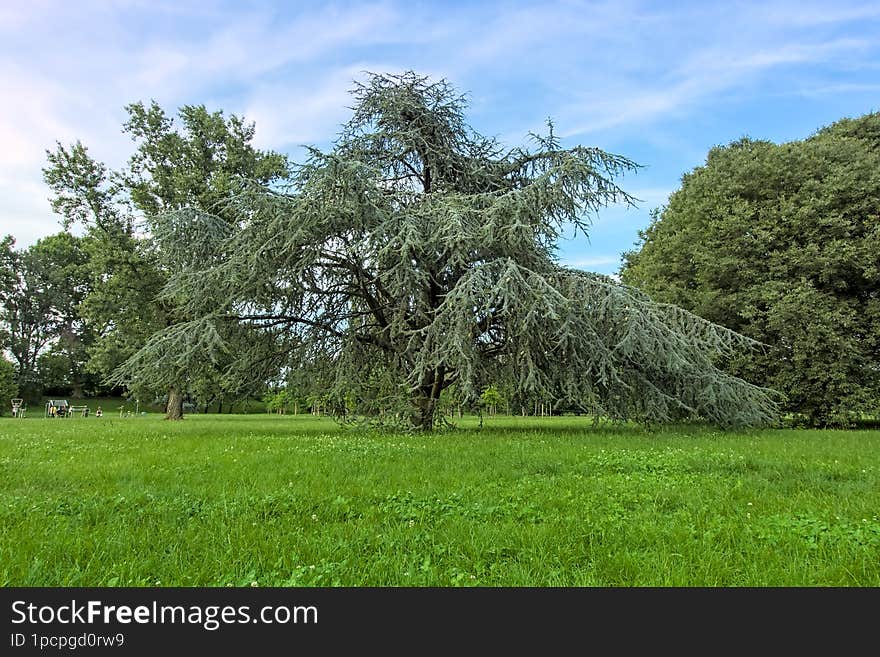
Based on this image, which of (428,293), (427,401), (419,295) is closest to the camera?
(419,295)

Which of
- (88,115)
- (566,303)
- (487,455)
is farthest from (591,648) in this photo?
(88,115)

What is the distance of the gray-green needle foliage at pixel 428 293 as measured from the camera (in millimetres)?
11555

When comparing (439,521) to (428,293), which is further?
(428,293)

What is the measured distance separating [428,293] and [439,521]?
9580 mm

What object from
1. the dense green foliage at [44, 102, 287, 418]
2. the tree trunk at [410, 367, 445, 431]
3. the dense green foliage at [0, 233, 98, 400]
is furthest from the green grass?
the dense green foliage at [0, 233, 98, 400]

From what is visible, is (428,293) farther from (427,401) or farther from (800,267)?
(800,267)

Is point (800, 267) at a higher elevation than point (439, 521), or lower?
higher

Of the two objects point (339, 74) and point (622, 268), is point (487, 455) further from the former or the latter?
point (622, 268)

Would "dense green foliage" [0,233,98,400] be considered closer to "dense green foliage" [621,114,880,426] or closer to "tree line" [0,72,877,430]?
"tree line" [0,72,877,430]

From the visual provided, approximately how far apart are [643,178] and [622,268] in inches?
641

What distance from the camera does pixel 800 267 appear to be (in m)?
17.4

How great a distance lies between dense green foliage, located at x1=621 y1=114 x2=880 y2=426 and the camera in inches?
649

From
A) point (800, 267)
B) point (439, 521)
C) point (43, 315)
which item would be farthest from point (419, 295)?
point (43, 315)

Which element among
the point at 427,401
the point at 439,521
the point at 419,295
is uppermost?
the point at 419,295
